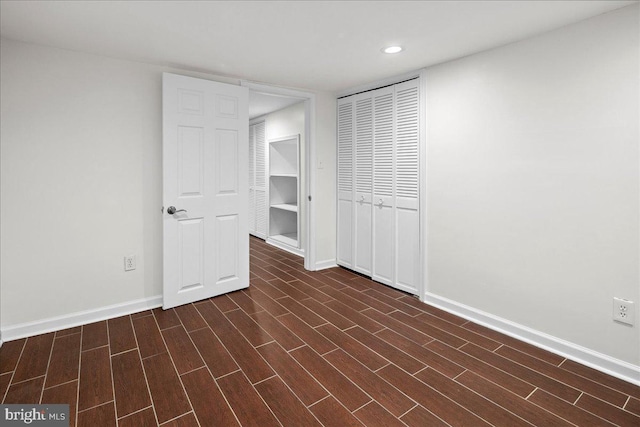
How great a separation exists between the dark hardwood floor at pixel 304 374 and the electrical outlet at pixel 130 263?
43 centimetres

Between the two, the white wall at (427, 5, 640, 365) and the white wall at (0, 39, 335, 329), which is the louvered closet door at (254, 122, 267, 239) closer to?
the white wall at (0, 39, 335, 329)

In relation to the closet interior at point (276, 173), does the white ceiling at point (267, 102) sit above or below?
above

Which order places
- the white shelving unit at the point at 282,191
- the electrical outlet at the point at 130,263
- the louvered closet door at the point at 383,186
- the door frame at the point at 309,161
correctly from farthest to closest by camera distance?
the white shelving unit at the point at 282,191 → the door frame at the point at 309,161 → the louvered closet door at the point at 383,186 → the electrical outlet at the point at 130,263

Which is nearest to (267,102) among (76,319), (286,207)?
(286,207)

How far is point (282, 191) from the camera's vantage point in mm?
6105

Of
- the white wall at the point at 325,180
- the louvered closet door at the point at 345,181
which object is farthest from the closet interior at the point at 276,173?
the louvered closet door at the point at 345,181

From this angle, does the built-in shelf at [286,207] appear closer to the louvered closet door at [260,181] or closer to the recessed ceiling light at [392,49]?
the louvered closet door at [260,181]

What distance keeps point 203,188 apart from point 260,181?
3.03 metres

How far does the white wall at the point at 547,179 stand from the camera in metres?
2.04

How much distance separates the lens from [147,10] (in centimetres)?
204

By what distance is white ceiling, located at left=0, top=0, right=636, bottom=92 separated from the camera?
6.55 ft

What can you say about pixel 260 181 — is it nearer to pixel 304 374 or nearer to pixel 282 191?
pixel 282 191

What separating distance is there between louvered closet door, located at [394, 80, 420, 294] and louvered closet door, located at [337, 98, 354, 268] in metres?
0.75

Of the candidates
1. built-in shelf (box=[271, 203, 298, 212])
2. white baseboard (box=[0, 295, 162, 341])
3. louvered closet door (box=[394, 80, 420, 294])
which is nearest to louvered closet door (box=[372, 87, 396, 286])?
louvered closet door (box=[394, 80, 420, 294])
